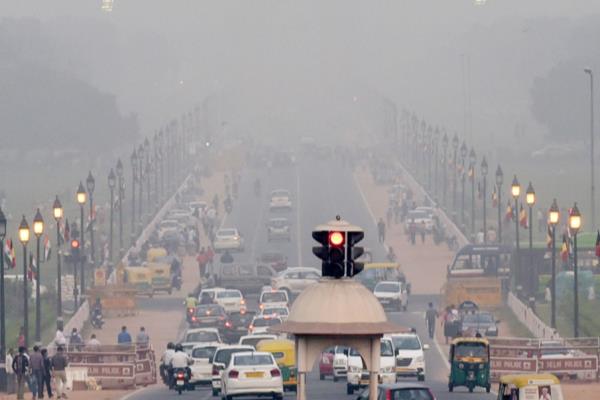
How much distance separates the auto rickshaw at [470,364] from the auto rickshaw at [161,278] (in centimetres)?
3850

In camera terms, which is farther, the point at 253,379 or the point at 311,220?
the point at 311,220

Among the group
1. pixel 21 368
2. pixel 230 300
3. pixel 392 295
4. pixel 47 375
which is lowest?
pixel 47 375

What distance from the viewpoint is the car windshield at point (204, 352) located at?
200ft

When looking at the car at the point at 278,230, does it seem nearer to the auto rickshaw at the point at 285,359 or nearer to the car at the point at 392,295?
the car at the point at 392,295

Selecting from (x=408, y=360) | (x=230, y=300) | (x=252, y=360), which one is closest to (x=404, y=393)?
(x=252, y=360)

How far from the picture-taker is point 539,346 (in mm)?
62125

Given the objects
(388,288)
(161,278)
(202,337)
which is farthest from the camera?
(161,278)

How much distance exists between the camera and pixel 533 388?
1763 inches

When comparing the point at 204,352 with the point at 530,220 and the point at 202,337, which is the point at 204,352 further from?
the point at 530,220

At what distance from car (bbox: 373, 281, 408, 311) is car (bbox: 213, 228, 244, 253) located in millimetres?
26738

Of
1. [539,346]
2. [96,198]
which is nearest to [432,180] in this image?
[96,198]

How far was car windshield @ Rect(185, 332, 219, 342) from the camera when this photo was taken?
67938 millimetres

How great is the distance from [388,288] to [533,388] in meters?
42.2

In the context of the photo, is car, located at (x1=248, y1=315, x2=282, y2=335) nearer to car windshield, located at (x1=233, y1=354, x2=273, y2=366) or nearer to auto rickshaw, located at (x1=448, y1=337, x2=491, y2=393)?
auto rickshaw, located at (x1=448, y1=337, x2=491, y2=393)
